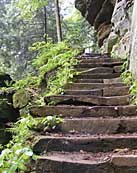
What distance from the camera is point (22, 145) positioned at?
11.7ft

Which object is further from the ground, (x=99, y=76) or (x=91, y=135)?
(x=99, y=76)

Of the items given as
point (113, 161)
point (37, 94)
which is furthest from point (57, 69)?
point (113, 161)

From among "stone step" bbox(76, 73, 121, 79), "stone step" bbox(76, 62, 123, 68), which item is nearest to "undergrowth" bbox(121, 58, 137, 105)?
"stone step" bbox(76, 73, 121, 79)

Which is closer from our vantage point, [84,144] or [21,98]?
[84,144]

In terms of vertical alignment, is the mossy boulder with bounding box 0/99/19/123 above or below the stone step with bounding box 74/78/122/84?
below

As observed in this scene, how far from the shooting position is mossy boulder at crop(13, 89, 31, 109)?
6852 mm

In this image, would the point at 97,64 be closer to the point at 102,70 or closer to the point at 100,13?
the point at 102,70

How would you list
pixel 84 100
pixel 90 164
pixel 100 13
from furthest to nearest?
pixel 100 13, pixel 84 100, pixel 90 164

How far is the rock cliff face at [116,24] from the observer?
6326 mm

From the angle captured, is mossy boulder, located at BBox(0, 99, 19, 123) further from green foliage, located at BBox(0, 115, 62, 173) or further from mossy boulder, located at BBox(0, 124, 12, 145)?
green foliage, located at BBox(0, 115, 62, 173)

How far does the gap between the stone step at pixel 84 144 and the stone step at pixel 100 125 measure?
38 cm

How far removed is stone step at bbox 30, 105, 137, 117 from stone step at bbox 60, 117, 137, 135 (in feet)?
1.32

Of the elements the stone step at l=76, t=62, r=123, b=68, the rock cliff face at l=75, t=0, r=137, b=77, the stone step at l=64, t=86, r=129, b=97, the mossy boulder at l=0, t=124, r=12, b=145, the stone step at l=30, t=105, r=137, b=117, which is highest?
the rock cliff face at l=75, t=0, r=137, b=77

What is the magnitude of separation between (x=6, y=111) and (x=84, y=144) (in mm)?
4134
